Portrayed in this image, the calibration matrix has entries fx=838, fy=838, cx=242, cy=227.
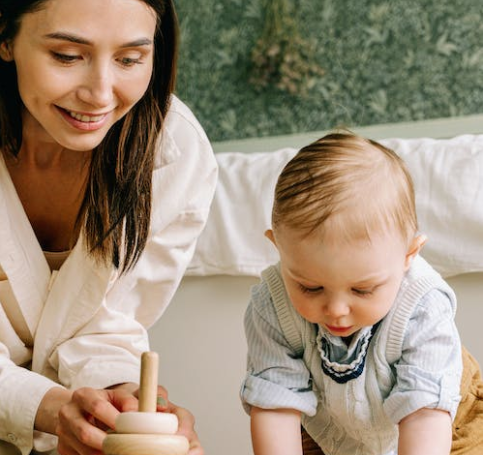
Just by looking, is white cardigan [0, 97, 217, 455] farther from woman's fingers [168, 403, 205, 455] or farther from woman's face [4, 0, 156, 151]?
woman's fingers [168, 403, 205, 455]

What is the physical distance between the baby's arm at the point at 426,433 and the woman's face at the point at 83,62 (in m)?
0.64

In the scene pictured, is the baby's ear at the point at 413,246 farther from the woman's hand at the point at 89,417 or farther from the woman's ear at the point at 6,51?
the woman's ear at the point at 6,51

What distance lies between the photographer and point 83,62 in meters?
1.27

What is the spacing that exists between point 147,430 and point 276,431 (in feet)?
1.36

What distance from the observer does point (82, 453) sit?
3.73 feet

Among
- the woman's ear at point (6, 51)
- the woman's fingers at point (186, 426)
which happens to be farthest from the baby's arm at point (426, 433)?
the woman's ear at point (6, 51)

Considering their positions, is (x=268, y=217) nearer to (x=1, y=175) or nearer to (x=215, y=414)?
(x=215, y=414)

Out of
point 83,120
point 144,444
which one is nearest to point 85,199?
point 83,120

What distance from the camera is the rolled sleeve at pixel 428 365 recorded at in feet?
3.61

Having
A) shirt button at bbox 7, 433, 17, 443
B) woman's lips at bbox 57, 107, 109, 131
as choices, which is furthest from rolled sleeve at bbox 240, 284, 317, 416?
shirt button at bbox 7, 433, 17, 443

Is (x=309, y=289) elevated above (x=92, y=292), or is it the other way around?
(x=309, y=289)

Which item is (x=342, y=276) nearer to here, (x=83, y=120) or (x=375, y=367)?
(x=375, y=367)

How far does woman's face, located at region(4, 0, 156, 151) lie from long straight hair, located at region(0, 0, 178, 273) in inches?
3.4

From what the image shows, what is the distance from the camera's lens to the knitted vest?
1.16 m
